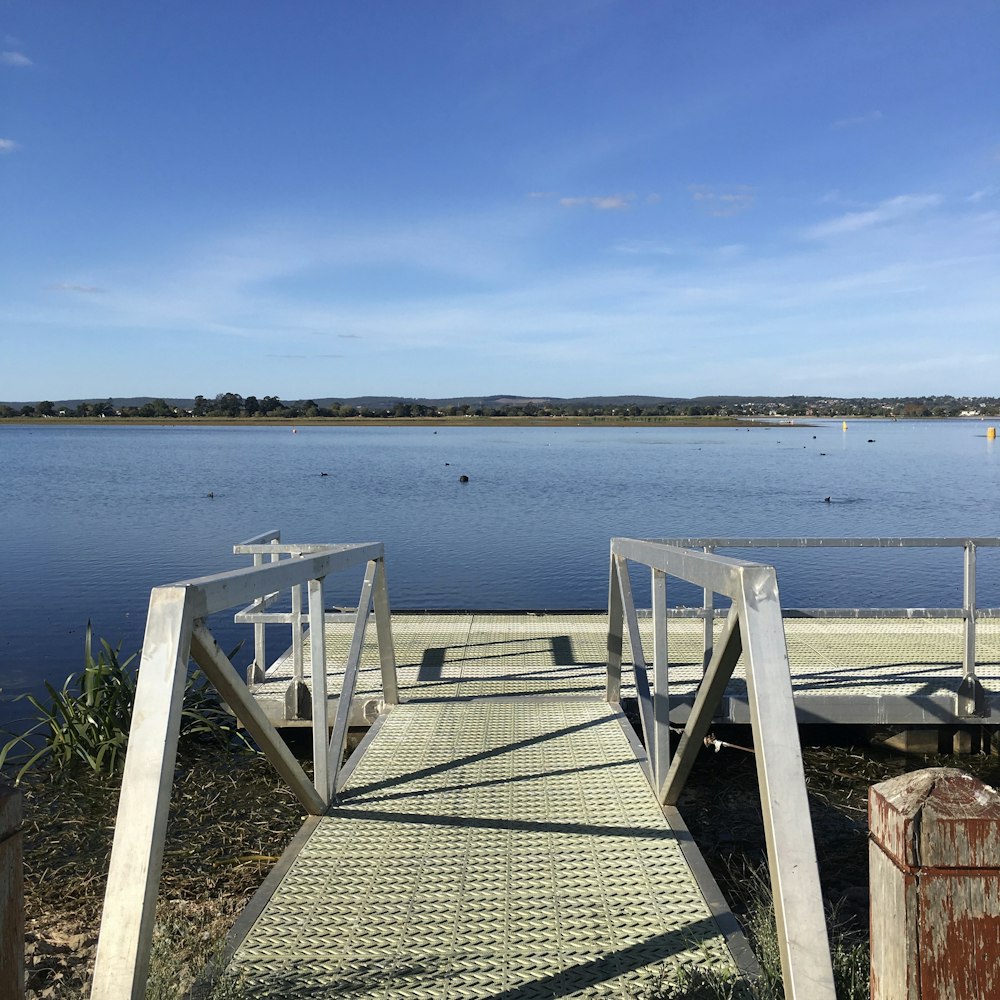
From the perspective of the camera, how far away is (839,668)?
8062 mm

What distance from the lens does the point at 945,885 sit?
1601 mm

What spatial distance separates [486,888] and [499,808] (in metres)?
0.92

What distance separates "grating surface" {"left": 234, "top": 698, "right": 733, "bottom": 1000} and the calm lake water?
6768mm

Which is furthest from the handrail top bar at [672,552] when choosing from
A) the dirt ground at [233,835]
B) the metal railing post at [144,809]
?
the dirt ground at [233,835]

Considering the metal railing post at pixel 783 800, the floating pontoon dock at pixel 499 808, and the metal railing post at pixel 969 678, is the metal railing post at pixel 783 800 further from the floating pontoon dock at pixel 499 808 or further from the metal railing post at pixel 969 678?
the metal railing post at pixel 969 678

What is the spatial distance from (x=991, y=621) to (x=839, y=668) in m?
3.45

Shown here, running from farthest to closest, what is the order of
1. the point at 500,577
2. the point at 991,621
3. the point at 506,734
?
1. the point at 500,577
2. the point at 991,621
3. the point at 506,734

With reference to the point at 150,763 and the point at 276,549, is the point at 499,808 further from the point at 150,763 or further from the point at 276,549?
the point at 276,549

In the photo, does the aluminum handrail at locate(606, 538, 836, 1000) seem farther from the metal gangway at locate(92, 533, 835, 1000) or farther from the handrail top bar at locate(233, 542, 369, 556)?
the handrail top bar at locate(233, 542, 369, 556)

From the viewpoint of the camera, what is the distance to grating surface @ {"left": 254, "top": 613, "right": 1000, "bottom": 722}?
7.29m

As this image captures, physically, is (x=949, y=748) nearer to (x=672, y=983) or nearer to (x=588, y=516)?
(x=672, y=983)

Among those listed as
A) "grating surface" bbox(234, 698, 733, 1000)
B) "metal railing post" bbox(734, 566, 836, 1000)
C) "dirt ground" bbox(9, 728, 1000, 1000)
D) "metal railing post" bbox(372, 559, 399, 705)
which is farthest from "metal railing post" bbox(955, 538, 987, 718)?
"metal railing post" bbox(734, 566, 836, 1000)

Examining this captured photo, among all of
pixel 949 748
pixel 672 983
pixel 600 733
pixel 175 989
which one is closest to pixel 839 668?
pixel 949 748

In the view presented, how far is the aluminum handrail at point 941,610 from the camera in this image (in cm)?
655
